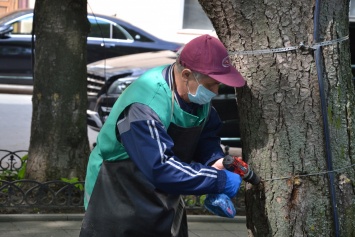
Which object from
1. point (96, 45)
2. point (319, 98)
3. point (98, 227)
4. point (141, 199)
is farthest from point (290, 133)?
point (96, 45)

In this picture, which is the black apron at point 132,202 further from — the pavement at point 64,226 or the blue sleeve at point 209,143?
the pavement at point 64,226

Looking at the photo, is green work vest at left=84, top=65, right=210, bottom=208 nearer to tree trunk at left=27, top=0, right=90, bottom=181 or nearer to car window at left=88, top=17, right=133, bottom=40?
tree trunk at left=27, top=0, right=90, bottom=181

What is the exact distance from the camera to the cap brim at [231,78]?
11.8 feet

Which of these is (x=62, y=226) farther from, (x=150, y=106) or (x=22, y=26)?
(x=22, y=26)

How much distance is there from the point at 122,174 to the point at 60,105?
3.89 metres

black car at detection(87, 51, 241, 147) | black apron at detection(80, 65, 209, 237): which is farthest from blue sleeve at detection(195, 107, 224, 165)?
black car at detection(87, 51, 241, 147)

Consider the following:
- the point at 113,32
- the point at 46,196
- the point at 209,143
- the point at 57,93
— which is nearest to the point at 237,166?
the point at 209,143

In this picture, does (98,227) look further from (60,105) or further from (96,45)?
(96,45)

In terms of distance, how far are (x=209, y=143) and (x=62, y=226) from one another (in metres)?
2.99

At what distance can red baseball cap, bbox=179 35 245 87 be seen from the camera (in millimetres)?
3605

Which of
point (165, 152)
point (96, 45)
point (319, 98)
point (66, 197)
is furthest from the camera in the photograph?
point (96, 45)

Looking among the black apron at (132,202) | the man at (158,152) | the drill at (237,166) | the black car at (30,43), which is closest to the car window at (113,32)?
the black car at (30,43)

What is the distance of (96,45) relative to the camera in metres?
14.7

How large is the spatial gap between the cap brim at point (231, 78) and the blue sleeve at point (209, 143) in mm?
384
